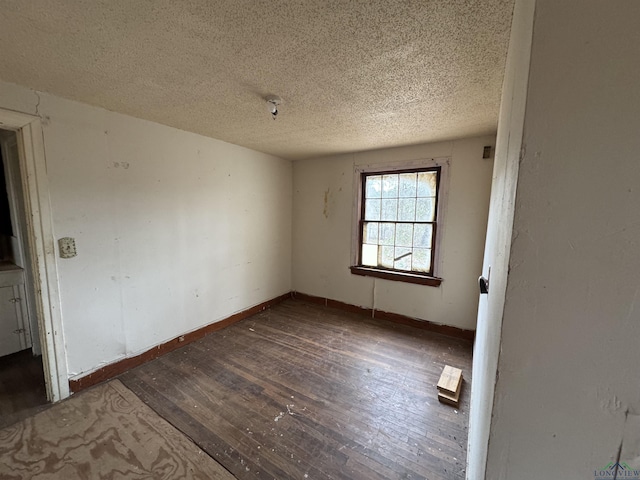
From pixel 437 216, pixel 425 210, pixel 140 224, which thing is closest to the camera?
pixel 140 224

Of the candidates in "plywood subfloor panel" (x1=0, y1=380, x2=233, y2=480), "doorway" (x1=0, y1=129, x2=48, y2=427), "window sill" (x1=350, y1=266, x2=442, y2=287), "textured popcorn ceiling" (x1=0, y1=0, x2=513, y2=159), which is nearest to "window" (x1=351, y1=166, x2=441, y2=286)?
"window sill" (x1=350, y1=266, x2=442, y2=287)

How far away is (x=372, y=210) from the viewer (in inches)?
135

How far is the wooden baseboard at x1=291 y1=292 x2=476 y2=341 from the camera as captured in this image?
290 cm

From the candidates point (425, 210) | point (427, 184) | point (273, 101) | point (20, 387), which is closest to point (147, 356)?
point (20, 387)

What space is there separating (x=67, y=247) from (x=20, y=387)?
1224mm

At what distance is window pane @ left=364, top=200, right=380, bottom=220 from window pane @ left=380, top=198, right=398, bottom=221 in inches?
2.9

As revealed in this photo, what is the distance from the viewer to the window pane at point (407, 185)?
3.12 metres

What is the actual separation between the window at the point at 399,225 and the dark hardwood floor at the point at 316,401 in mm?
785

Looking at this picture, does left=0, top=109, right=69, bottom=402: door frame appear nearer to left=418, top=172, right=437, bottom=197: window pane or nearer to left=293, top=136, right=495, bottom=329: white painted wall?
left=293, top=136, right=495, bottom=329: white painted wall

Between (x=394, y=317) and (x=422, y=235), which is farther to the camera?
(x=394, y=317)

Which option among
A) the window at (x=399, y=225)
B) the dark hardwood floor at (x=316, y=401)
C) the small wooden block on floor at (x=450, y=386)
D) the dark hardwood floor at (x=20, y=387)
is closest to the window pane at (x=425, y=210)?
the window at (x=399, y=225)

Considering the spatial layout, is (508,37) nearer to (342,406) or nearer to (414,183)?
(414,183)

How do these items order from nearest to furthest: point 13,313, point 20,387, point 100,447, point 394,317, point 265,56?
point 265,56, point 100,447, point 20,387, point 13,313, point 394,317

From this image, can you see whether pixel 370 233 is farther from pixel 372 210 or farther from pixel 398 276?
pixel 398 276
